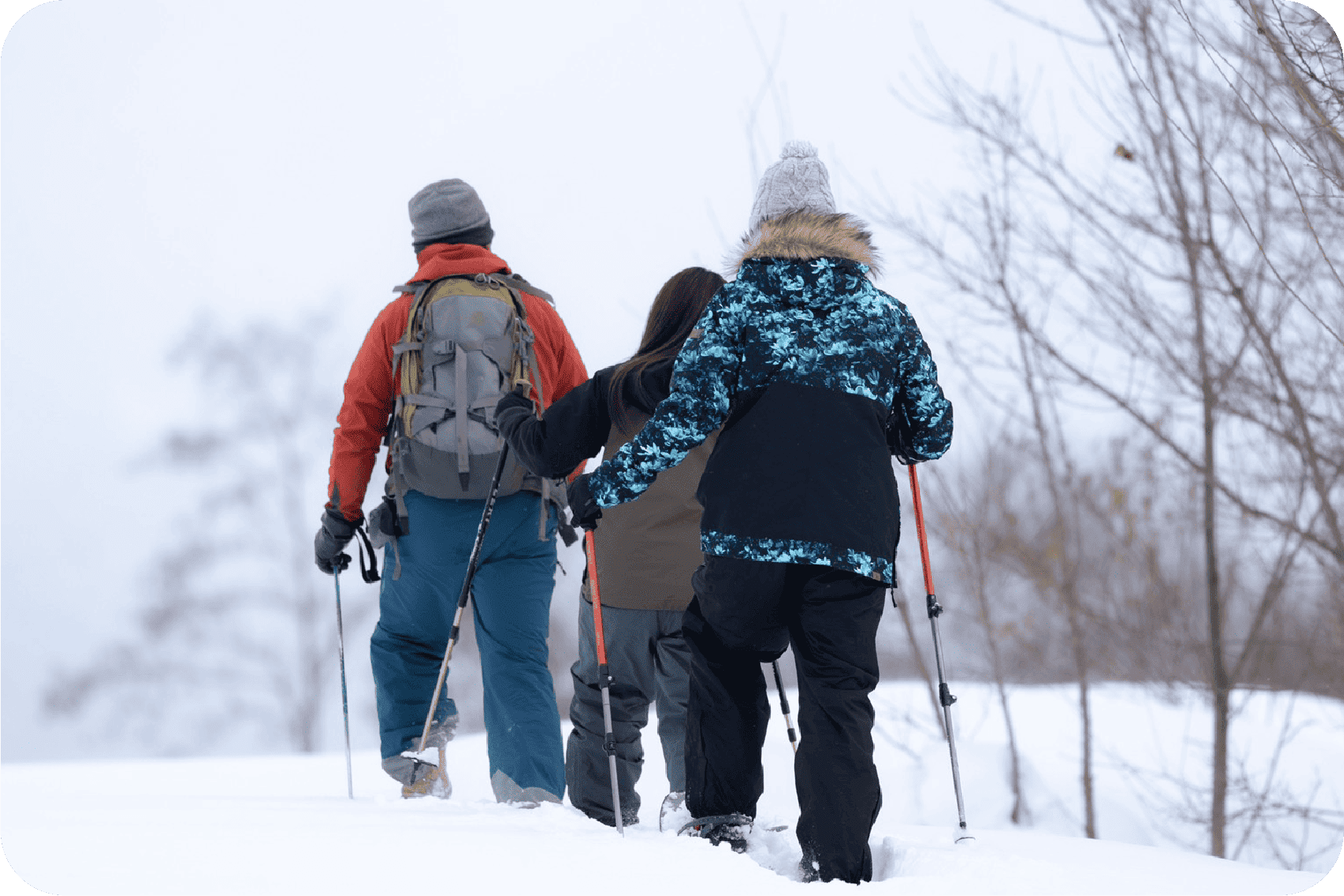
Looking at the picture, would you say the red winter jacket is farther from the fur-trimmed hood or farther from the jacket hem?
the jacket hem

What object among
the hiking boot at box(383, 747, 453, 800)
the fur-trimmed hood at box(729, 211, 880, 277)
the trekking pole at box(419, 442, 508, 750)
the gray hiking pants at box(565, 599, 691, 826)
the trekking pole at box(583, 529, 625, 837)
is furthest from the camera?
the hiking boot at box(383, 747, 453, 800)

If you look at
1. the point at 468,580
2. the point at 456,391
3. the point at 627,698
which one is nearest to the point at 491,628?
the point at 468,580

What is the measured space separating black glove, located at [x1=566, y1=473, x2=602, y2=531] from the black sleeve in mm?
167

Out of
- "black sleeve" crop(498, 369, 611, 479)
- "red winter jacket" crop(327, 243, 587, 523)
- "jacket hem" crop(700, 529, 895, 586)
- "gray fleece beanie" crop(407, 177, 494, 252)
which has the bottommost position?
"jacket hem" crop(700, 529, 895, 586)

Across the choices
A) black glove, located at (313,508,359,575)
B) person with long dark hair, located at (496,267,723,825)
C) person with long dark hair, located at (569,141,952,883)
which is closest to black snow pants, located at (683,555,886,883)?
person with long dark hair, located at (569,141,952,883)

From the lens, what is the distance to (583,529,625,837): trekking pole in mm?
2580

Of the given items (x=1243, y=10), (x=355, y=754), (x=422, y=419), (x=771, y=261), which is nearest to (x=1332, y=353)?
(x=1243, y=10)

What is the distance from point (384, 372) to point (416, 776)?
1243mm

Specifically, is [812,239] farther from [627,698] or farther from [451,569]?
[451,569]

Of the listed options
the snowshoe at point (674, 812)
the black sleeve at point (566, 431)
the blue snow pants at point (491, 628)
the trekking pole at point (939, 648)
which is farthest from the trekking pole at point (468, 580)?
the trekking pole at point (939, 648)

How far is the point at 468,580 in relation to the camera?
3051mm

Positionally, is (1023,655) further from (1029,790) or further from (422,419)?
(422,419)

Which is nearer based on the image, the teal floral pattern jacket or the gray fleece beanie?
the teal floral pattern jacket

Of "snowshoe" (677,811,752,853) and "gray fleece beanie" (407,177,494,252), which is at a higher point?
"gray fleece beanie" (407,177,494,252)
